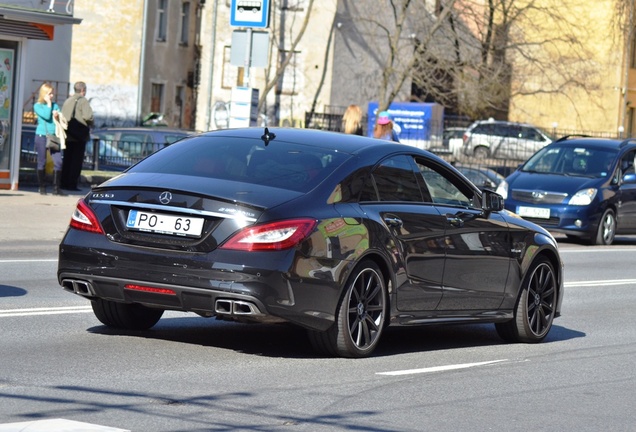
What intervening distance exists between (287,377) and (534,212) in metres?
15.6

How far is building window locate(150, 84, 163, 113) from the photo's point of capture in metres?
56.2

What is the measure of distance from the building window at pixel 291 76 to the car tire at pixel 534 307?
4590 centimetres

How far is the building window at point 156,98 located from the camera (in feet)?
184

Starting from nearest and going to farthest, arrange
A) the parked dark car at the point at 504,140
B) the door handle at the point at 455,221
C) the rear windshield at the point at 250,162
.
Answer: the rear windshield at the point at 250,162 < the door handle at the point at 455,221 < the parked dark car at the point at 504,140

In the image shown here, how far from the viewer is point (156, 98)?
56.7 meters

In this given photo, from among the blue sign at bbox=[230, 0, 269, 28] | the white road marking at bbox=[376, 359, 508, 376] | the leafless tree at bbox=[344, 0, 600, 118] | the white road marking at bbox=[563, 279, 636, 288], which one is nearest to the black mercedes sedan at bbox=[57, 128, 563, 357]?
the white road marking at bbox=[376, 359, 508, 376]

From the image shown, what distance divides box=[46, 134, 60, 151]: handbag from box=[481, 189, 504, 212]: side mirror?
566 inches

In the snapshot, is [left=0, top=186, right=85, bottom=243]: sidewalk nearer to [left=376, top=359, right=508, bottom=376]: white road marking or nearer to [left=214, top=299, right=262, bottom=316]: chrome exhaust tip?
[left=376, top=359, right=508, bottom=376]: white road marking

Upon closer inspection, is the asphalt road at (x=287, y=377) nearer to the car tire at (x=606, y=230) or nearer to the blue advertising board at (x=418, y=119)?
the car tire at (x=606, y=230)

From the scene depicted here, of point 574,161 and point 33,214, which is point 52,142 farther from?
point 574,161

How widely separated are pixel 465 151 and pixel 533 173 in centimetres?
1335

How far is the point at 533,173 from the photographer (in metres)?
24.2

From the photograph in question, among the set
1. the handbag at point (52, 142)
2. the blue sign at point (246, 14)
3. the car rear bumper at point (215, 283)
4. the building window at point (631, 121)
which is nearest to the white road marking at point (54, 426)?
the car rear bumper at point (215, 283)

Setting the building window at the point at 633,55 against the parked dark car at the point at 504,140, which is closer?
the parked dark car at the point at 504,140
